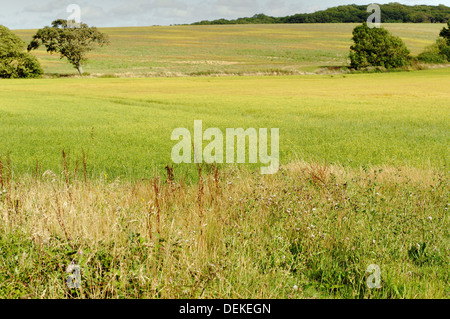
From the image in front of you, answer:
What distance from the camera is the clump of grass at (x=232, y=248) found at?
445 cm

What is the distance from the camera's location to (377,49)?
248 ft

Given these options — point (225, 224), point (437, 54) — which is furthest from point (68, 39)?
point (225, 224)

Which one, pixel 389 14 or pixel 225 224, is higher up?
pixel 389 14

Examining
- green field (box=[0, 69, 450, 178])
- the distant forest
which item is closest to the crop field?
green field (box=[0, 69, 450, 178])

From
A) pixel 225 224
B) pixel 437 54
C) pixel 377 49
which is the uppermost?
pixel 377 49

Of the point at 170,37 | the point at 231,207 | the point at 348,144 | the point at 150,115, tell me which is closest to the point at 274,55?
the point at 170,37

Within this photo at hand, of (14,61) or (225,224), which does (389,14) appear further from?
(225,224)

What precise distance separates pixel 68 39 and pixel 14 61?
8.55 meters

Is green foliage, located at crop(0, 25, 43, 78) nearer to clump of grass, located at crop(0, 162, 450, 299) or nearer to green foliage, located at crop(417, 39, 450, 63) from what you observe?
clump of grass, located at crop(0, 162, 450, 299)

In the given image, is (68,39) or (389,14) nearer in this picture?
(68,39)

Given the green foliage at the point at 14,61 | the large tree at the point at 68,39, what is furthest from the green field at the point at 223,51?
the green foliage at the point at 14,61

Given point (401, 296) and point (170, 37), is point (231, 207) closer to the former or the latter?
point (401, 296)

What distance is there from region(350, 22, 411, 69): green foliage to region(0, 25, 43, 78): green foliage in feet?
161

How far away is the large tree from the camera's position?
67312 mm
